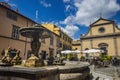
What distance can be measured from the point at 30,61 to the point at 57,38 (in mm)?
29197

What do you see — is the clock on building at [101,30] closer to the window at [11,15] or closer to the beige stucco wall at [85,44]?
the beige stucco wall at [85,44]

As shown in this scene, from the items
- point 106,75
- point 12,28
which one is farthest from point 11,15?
point 106,75

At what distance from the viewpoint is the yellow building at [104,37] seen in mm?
32322

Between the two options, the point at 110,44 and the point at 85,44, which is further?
the point at 85,44

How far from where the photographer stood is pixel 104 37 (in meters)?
34.0

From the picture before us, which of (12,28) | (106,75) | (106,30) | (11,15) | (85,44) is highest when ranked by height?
(106,30)

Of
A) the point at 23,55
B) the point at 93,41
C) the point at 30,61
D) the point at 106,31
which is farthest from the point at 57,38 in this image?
the point at 30,61

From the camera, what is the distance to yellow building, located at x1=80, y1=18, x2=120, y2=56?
32.3 m

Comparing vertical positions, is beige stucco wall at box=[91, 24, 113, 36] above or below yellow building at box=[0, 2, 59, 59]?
above

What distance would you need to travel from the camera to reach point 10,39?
1838cm

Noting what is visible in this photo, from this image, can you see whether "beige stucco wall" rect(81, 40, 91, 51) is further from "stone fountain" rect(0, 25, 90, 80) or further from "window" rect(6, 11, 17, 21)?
"stone fountain" rect(0, 25, 90, 80)

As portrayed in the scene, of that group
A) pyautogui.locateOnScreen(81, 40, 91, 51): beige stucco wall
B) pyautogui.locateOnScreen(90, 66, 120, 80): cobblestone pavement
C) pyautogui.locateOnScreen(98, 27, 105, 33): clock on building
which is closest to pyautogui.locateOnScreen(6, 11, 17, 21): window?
pyautogui.locateOnScreen(90, 66, 120, 80): cobblestone pavement

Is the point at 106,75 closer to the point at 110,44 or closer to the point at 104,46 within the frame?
the point at 110,44

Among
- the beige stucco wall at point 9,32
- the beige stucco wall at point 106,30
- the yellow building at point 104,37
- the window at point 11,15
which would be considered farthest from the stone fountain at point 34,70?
the beige stucco wall at point 106,30
